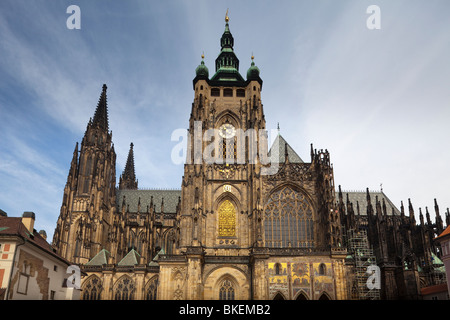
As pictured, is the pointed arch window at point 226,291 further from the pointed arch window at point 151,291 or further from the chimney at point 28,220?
the chimney at point 28,220

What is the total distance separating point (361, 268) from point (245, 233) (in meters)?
13.1

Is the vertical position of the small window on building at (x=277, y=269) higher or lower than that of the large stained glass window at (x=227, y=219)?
lower

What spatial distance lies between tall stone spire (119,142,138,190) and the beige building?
49541mm

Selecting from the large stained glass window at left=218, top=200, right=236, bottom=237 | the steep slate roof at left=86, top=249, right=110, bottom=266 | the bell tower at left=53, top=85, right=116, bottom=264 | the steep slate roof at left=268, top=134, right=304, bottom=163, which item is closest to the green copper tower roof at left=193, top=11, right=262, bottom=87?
the steep slate roof at left=268, top=134, right=304, bottom=163

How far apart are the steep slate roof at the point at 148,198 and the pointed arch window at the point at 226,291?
25581 mm

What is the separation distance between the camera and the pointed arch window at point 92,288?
149 feet

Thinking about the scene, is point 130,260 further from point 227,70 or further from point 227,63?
point 227,63

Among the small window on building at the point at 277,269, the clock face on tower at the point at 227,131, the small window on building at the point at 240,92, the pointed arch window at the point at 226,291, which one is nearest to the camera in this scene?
the small window on building at the point at 277,269

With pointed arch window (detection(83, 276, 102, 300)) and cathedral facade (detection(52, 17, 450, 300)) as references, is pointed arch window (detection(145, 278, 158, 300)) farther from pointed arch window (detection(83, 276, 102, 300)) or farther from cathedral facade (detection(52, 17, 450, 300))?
pointed arch window (detection(83, 276, 102, 300))

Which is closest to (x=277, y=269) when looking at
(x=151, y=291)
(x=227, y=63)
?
(x=151, y=291)

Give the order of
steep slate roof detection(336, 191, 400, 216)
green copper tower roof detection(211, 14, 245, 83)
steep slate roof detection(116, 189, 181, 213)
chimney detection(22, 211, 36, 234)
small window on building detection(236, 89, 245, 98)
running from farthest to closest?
steep slate roof detection(116, 189, 181, 213)
steep slate roof detection(336, 191, 400, 216)
green copper tower roof detection(211, 14, 245, 83)
small window on building detection(236, 89, 245, 98)
chimney detection(22, 211, 36, 234)

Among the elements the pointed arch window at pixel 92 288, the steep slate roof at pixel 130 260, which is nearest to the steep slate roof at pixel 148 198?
the steep slate roof at pixel 130 260

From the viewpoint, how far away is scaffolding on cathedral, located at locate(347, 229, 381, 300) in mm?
39031

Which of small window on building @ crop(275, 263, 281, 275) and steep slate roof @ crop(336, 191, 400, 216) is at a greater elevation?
steep slate roof @ crop(336, 191, 400, 216)
